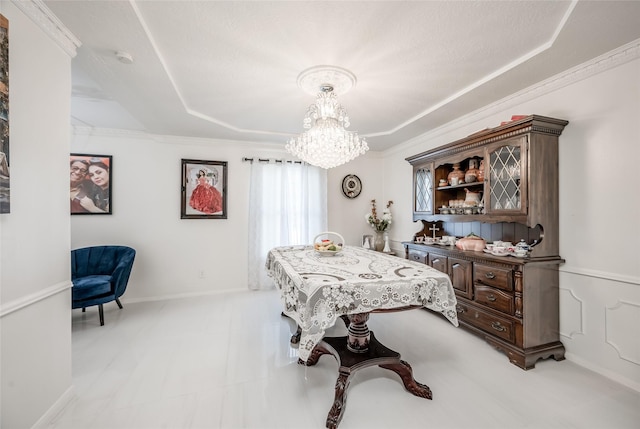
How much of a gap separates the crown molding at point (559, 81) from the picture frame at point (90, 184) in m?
4.61

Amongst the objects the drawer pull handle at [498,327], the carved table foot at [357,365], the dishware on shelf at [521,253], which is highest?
the dishware on shelf at [521,253]

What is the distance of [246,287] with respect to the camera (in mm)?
4250

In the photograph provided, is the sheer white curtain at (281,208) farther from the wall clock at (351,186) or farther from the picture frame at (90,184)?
the picture frame at (90,184)

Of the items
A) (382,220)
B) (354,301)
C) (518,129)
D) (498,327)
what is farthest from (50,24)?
(382,220)

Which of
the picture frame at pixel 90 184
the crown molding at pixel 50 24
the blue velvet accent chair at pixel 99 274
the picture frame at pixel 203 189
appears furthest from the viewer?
the picture frame at pixel 203 189

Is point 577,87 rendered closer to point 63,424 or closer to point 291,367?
point 291,367

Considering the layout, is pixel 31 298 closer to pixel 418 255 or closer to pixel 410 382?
pixel 410 382

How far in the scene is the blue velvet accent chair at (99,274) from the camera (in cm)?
284

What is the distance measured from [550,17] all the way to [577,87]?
91cm

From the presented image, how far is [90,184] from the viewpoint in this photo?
11.7 ft

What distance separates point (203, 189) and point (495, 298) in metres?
3.94

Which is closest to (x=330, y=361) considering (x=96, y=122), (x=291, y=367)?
(x=291, y=367)

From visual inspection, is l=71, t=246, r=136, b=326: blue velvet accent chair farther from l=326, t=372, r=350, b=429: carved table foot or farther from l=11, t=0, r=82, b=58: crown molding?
l=326, t=372, r=350, b=429: carved table foot

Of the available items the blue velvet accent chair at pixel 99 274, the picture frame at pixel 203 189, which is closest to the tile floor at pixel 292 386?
the blue velvet accent chair at pixel 99 274
